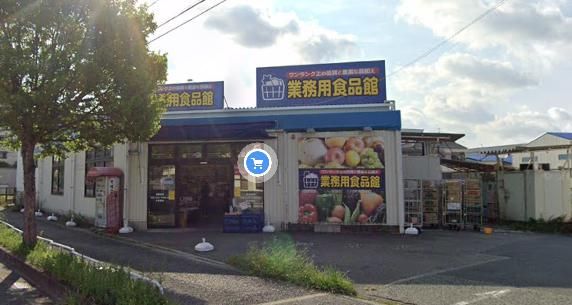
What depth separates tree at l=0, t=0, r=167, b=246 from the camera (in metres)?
9.09

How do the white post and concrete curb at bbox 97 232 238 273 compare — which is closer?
concrete curb at bbox 97 232 238 273

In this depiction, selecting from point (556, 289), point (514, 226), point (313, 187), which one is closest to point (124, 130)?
point (313, 187)

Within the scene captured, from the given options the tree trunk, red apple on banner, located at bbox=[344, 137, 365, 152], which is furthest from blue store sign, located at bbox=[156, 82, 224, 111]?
the tree trunk

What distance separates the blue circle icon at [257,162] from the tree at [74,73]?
212 inches

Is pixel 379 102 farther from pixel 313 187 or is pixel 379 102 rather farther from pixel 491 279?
pixel 491 279

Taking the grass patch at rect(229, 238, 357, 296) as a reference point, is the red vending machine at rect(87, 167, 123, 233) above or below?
above

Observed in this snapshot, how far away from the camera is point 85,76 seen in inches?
368

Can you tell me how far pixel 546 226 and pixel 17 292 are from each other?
1640 centimetres

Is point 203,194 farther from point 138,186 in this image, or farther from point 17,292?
point 17,292

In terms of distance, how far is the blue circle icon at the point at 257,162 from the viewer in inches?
614

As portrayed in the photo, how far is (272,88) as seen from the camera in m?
17.9

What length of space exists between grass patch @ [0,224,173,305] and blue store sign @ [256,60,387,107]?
10.6 m

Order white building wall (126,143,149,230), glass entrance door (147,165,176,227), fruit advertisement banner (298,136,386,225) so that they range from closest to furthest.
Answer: fruit advertisement banner (298,136,386,225)
white building wall (126,143,149,230)
glass entrance door (147,165,176,227)

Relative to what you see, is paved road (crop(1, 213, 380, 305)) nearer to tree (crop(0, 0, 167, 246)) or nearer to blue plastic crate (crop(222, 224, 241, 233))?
tree (crop(0, 0, 167, 246))
